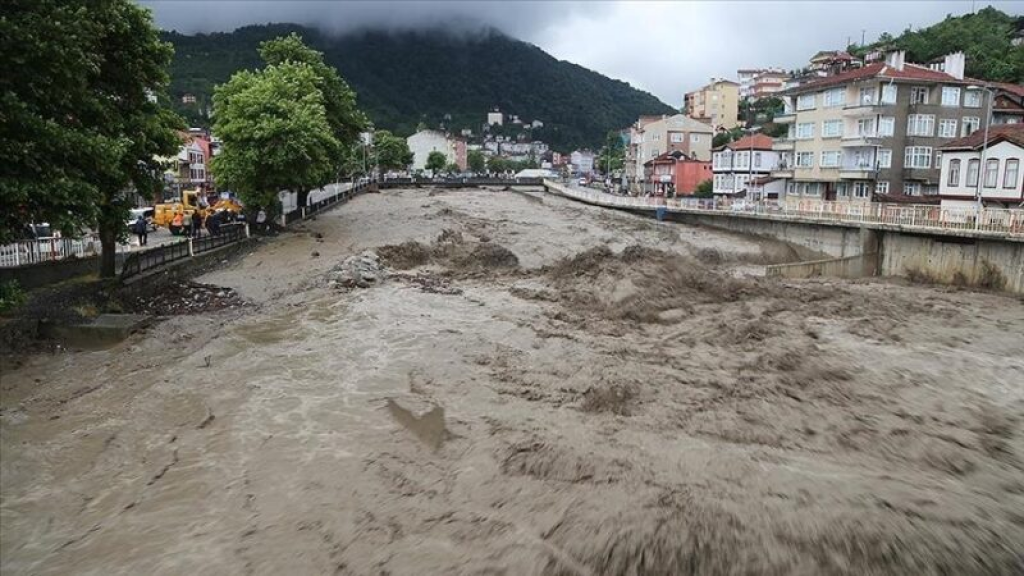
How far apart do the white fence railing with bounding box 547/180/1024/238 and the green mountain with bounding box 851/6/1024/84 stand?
45.4 meters

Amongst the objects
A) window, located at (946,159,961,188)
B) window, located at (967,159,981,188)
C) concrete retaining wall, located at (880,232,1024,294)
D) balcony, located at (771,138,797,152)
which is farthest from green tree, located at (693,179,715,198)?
concrete retaining wall, located at (880,232,1024,294)

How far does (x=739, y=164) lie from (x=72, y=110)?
6297 centimetres

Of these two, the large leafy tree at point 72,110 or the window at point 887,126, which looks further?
the window at point 887,126

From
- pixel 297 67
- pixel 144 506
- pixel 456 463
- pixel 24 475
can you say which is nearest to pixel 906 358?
pixel 456 463

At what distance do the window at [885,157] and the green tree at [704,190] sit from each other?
28.9m

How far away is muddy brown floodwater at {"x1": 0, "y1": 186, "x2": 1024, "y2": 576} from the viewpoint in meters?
9.28

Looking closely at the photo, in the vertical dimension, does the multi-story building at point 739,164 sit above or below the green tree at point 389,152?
below

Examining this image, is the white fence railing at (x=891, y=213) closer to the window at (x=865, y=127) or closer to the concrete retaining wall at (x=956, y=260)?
the concrete retaining wall at (x=956, y=260)

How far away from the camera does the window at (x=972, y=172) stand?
38528 mm

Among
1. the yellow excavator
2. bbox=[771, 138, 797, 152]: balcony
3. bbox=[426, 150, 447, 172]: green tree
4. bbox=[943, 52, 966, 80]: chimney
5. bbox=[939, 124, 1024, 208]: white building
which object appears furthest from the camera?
bbox=[426, 150, 447, 172]: green tree

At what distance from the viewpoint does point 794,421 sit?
46.8 ft

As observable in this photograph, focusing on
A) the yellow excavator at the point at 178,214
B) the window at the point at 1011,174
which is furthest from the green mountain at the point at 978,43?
the yellow excavator at the point at 178,214

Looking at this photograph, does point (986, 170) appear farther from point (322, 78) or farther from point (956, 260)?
point (322, 78)

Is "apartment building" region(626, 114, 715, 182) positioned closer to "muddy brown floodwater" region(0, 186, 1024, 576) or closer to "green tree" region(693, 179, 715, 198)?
"green tree" region(693, 179, 715, 198)
